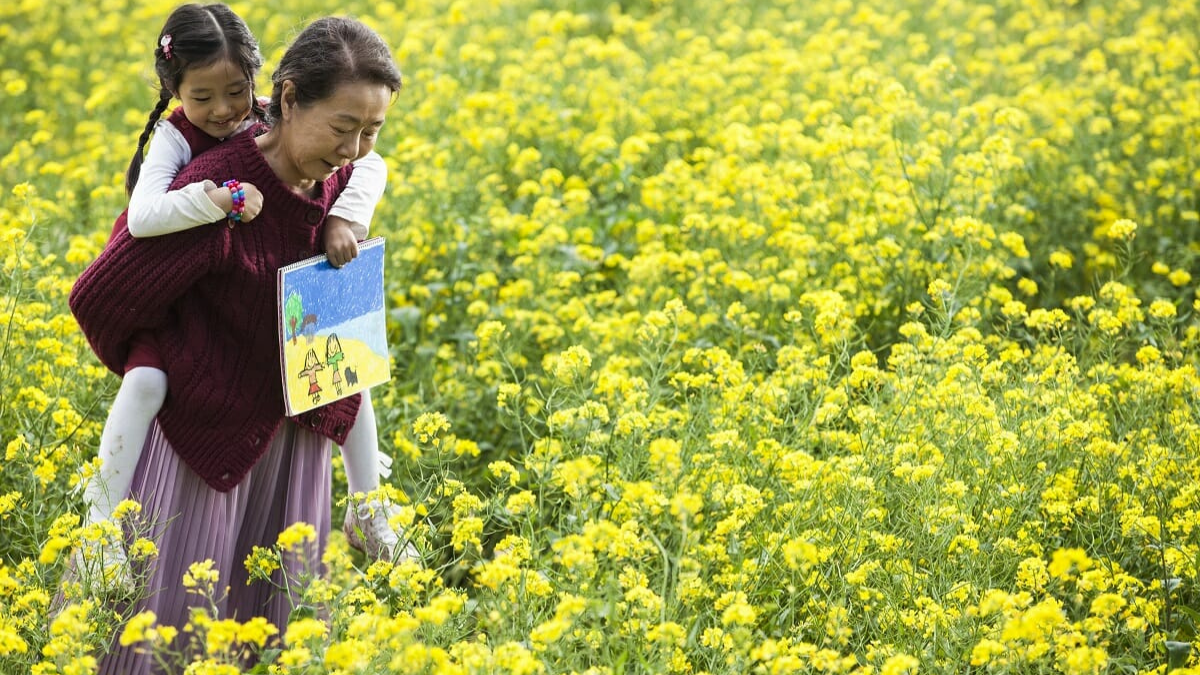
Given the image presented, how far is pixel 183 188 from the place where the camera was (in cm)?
246

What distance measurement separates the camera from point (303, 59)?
8.25ft

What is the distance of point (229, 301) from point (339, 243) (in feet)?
0.87

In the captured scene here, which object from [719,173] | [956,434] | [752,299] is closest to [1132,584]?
[956,434]

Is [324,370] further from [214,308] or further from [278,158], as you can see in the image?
[278,158]

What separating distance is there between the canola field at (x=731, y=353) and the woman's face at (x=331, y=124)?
642 mm

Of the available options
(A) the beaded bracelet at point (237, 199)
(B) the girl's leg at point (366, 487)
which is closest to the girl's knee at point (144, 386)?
(A) the beaded bracelet at point (237, 199)

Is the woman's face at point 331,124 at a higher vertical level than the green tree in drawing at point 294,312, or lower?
higher

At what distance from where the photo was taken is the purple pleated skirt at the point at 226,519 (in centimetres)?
267

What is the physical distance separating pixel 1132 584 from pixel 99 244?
12.3 ft

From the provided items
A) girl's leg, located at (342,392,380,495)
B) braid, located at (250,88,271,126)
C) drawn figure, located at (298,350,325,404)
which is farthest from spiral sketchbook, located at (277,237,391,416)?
braid, located at (250,88,271,126)

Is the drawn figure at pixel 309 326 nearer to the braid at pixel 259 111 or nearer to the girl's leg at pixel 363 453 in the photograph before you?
the girl's leg at pixel 363 453

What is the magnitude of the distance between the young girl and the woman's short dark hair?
127 millimetres

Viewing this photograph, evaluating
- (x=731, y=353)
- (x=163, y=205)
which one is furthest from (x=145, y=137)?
(x=731, y=353)

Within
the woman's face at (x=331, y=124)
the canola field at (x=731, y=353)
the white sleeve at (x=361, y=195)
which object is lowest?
the canola field at (x=731, y=353)
